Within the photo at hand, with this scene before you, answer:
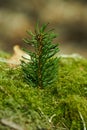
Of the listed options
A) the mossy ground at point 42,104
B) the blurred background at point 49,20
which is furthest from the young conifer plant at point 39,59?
the blurred background at point 49,20

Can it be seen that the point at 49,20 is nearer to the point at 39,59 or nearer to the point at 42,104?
the point at 39,59

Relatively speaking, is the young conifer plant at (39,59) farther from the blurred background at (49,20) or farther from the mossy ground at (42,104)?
the blurred background at (49,20)

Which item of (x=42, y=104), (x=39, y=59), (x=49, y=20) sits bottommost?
(x=42, y=104)

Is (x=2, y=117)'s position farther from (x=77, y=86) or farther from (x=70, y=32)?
(x=70, y=32)

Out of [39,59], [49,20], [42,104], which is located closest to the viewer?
[42,104]

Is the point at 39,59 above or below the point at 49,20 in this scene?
below

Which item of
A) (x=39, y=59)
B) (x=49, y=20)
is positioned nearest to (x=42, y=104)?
(x=39, y=59)

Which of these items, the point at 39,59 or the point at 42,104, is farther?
the point at 39,59

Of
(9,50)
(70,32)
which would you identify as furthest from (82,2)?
(9,50)
